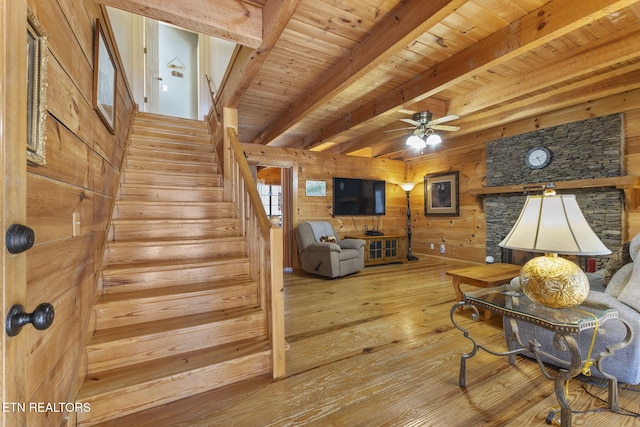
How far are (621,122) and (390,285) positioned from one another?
3.74 m

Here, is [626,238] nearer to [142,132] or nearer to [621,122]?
[621,122]

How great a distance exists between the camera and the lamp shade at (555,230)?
1289 mm

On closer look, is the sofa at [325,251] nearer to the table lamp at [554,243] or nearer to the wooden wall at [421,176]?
the wooden wall at [421,176]

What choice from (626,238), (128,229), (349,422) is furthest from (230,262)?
(626,238)

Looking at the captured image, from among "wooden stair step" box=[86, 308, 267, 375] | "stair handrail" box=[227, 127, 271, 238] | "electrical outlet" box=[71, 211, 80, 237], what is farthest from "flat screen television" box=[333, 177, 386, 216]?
"electrical outlet" box=[71, 211, 80, 237]

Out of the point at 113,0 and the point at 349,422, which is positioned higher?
the point at 113,0

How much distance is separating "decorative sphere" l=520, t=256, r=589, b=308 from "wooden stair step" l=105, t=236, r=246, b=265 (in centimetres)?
217

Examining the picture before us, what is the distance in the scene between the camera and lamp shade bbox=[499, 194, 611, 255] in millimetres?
1289

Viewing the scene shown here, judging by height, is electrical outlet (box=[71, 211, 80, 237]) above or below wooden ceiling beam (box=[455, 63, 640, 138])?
below

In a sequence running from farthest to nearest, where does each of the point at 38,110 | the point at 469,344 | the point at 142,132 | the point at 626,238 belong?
the point at 142,132 → the point at 626,238 → the point at 469,344 → the point at 38,110

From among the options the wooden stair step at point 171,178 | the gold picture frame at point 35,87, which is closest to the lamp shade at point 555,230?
the gold picture frame at point 35,87

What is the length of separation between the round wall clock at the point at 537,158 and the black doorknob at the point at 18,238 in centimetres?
570

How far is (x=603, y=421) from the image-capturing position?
1.40 m

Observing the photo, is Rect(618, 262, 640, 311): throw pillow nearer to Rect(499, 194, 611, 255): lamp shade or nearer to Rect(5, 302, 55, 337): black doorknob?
Rect(499, 194, 611, 255): lamp shade
